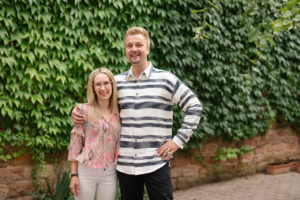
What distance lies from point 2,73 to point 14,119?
22.8 inches

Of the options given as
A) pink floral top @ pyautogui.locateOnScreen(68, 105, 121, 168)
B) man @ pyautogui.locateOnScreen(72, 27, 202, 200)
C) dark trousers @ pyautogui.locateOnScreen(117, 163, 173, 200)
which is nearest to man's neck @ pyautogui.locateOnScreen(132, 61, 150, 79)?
man @ pyautogui.locateOnScreen(72, 27, 202, 200)

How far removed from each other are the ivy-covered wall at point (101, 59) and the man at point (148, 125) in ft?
5.02

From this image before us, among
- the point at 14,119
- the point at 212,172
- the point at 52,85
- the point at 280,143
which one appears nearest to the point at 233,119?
the point at 212,172

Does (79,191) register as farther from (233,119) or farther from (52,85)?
(233,119)

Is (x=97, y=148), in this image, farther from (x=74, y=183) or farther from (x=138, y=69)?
(x=138, y=69)

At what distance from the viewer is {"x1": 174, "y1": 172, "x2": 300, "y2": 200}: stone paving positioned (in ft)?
14.5

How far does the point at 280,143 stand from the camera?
20.4ft

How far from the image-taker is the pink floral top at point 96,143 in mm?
2203

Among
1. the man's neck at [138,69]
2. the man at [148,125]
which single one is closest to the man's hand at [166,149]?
the man at [148,125]

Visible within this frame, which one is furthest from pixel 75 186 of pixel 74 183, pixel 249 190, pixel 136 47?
pixel 249 190

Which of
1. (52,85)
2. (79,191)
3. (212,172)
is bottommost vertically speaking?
(212,172)

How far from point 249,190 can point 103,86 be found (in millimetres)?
3630

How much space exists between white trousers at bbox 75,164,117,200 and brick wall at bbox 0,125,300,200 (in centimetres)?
171

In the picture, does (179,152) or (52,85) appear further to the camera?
(179,152)
